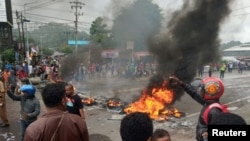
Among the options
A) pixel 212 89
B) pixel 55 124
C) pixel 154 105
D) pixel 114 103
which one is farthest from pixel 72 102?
pixel 114 103

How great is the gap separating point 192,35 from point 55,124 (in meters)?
10.3

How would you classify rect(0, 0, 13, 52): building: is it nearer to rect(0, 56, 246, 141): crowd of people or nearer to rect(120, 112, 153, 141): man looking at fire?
rect(0, 56, 246, 141): crowd of people

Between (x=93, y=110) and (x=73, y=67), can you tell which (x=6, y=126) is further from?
(x=73, y=67)

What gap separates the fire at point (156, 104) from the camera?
31.9 feet

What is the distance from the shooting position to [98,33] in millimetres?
46531

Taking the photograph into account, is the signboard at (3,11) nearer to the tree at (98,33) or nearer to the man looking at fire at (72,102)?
the tree at (98,33)

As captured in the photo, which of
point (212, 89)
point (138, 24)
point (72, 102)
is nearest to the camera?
point (212, 89)

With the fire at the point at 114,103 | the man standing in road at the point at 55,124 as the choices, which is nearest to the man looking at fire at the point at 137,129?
the man standing in road at the point at 55,124

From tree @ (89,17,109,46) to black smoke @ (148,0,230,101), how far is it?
25526 mm

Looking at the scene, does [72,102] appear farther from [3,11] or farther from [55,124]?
[3,11]

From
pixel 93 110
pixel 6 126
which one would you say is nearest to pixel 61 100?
pixel 6 126

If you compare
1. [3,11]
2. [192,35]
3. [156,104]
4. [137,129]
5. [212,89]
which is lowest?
[156,104]

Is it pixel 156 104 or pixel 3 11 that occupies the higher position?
pixel 3 11

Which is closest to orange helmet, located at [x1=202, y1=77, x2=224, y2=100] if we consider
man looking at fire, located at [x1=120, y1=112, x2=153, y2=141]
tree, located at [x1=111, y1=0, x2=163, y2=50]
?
man looking at fire, located at [x1=120, y1=112, x2=153, y2=141]
